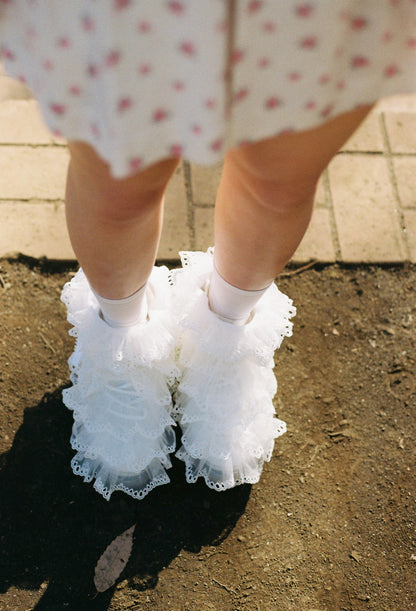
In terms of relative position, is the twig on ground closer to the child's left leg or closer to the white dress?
the child's left leg

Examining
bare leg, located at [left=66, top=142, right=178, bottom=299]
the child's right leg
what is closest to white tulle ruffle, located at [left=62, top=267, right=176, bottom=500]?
the child's right leg

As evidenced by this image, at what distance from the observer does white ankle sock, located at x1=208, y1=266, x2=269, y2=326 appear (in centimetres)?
102

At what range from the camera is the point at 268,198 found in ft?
2.69

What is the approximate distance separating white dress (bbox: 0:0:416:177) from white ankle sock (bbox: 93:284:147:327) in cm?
41

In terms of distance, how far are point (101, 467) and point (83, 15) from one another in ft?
3.11

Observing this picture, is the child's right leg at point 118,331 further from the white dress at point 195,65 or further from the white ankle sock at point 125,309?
the white dress at point 195,65

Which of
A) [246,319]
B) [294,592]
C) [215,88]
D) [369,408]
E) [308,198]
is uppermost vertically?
[215,88]

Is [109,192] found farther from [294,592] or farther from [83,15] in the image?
[294,592]

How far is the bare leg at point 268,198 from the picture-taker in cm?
70

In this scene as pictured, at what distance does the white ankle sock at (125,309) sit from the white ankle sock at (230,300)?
5.3 inches

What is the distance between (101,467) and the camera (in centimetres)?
122

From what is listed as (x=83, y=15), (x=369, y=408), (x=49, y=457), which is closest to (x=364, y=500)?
(x=369, y=408)

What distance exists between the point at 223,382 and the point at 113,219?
475 mm

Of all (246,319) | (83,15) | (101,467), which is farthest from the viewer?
(101,467)
